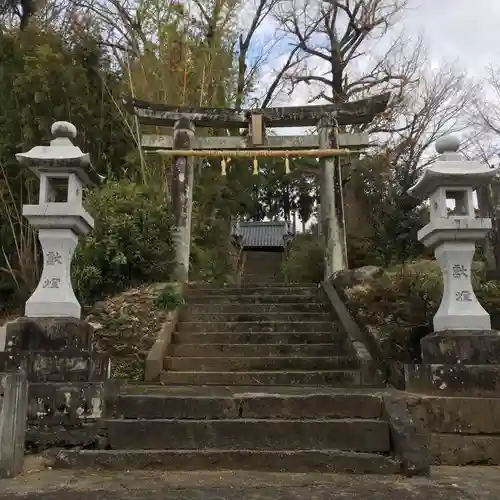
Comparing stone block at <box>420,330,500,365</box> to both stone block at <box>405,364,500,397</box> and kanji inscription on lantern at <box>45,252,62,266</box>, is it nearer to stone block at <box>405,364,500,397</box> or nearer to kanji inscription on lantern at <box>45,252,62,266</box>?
stone block at <box>405,364,500,397</box>

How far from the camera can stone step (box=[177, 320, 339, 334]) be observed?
25.4ft

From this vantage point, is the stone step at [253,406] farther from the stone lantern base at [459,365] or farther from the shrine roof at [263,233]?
the shrine roof at [263,233]

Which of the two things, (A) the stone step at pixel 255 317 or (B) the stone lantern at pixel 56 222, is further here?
(A) the stone step at pixel 255 317

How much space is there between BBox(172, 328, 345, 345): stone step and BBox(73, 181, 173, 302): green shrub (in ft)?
6.20

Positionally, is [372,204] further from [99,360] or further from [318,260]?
[99,360]

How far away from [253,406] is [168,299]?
3705 millimetres

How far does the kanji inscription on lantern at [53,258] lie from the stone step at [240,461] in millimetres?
1803

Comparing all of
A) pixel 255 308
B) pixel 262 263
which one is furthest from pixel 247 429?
pixel 262 263

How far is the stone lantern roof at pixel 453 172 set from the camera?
520 cm

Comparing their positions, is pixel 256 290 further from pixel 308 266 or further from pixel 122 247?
pixel 308 266

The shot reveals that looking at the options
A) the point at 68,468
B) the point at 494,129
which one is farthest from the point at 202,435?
the point at 494,129

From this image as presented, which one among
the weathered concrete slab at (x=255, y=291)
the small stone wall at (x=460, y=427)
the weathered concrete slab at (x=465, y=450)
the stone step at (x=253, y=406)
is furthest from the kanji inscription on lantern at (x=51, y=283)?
the weathered concrete slab at (x=255, y=291)

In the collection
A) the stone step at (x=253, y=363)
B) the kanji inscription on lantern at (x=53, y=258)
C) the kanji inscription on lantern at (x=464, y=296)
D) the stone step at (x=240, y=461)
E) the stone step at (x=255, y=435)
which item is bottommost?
the stone step at (x=240, y=461)

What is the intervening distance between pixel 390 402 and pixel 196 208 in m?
9.28
